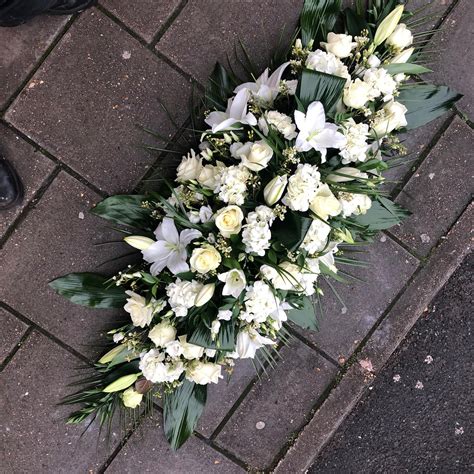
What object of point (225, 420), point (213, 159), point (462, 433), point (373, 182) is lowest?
point (225, 420)

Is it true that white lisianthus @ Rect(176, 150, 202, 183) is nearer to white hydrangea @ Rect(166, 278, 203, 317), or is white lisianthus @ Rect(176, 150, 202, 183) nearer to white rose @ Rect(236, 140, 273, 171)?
white rose @ Rect(236, 140, 273, 171)

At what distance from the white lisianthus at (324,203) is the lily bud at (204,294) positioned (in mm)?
380

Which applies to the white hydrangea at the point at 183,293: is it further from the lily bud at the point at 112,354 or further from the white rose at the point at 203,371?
the lily bud at the point at 112,354

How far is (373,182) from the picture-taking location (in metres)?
1.63

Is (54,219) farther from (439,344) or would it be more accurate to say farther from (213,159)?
(439,344)

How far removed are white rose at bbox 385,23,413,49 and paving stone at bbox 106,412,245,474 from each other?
1.60 metres

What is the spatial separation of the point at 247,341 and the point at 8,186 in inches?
40.2

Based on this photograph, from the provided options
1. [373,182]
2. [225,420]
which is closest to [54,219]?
[225,420]

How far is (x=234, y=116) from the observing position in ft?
5.40

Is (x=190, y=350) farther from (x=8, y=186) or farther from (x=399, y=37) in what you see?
(x=399, y=37)

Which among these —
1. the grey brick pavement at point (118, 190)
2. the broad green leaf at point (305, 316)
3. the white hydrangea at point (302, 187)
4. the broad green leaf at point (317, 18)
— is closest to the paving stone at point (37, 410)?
the grey brick pavement at point (118, 190)

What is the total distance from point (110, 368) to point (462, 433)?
152 cm

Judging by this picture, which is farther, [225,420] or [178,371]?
[225,420]

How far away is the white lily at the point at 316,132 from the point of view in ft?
5.04
